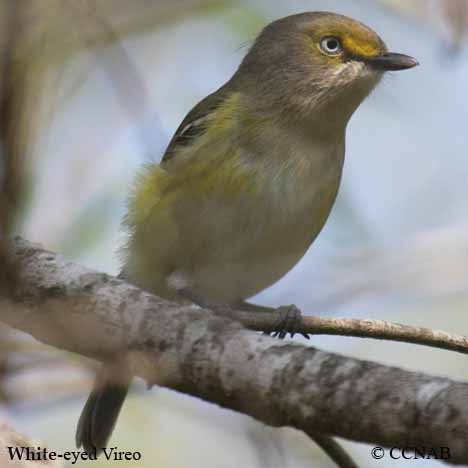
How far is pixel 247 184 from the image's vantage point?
13.3 feet

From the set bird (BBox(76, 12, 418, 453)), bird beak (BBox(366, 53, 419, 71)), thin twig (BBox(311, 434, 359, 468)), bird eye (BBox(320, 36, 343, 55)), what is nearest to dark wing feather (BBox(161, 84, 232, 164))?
bird (BBox(76, 12, 418, 453))

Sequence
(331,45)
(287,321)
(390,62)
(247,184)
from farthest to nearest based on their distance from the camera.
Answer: (331,45)
(390,62)
(247,184)
(287,321)

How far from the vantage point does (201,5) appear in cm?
529

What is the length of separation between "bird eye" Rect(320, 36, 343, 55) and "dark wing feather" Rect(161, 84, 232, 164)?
25.1 inches

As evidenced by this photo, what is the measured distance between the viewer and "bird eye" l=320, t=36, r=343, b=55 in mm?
4664

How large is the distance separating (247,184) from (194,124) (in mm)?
715

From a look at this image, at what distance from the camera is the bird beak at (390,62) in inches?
176

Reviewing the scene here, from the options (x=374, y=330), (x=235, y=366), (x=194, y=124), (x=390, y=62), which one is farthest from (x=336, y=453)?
(x=390, y=62)

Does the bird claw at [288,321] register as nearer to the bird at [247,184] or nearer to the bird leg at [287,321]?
the bird leg at [287,321]

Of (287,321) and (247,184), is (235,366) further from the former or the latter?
(247,184)

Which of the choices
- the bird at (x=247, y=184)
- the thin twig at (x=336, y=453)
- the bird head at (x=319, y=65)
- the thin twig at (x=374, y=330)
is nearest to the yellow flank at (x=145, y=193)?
the bird at (x=247, y=184)

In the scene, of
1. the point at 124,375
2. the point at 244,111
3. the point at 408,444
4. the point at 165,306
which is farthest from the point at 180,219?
the point at 408,444

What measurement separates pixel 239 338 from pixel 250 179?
6.21 ft

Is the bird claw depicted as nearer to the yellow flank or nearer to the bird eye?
the yellow flank
